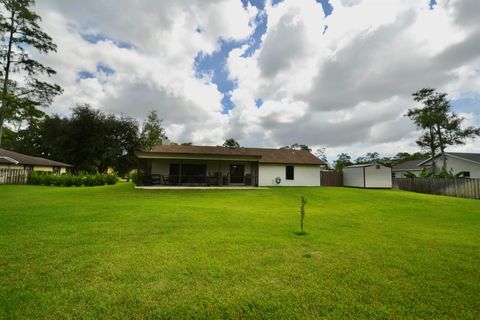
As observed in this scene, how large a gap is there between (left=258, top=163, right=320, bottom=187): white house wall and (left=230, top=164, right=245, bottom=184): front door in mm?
1632

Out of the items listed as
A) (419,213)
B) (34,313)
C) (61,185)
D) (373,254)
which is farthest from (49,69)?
(419,213)

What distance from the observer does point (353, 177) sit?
21.8 meters

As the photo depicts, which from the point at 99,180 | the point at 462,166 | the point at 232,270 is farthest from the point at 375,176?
the point at 99,180

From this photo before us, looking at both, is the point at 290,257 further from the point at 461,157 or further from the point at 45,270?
the point at 461,157

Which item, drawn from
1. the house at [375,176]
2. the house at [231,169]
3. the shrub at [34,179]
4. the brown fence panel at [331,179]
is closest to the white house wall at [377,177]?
the house at [375,176]

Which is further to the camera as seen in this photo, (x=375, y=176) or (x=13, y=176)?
(x=375, y=176)

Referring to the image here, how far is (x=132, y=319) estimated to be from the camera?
7.32 feet

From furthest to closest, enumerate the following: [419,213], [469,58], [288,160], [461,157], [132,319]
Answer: [461,157] → [288,160] → [469,58] → [419,213] → [132,319]

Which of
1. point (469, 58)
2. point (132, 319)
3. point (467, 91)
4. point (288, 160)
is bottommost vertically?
point (132, 319)

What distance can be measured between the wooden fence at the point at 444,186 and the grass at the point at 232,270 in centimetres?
1178

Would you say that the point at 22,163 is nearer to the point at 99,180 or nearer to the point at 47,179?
the point at 47,179

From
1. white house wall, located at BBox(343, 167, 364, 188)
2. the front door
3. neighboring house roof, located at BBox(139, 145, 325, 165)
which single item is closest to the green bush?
neighboring house roof, located at BBox(139, 145, 325, 165)

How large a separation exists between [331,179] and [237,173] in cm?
1008

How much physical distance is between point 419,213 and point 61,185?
82.2 ft
